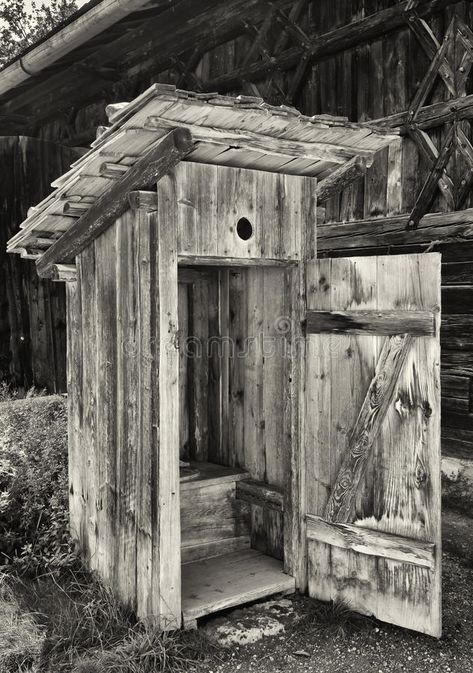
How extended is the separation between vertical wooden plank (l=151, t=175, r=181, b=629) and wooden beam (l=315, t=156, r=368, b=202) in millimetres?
1269

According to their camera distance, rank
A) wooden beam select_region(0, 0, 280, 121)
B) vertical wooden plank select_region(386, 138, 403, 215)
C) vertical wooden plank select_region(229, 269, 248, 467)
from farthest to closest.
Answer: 1. wooden beam select_region(0, 0, 280, 121)
2. vertical wooden plank select_region(386, 138, 403, 215)
3. vertical wooden plank select_region(229, 269, 248, 467)

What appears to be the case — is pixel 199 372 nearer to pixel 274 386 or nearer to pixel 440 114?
pixel 274 386

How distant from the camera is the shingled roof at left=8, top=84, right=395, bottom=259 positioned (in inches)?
144

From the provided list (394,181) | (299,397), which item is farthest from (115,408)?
(394,181)

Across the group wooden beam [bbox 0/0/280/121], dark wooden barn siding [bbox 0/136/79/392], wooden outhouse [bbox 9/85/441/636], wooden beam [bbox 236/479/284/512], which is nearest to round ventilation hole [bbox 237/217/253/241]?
wooden outhouse [bbox 9/85/441/636]

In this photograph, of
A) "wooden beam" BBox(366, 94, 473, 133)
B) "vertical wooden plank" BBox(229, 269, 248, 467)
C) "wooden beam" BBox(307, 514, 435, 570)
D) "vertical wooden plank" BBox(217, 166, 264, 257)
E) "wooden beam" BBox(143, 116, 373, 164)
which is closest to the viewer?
"wooden beam" BBox(143, 116, 373, 164)

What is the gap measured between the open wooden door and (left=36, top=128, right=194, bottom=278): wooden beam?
4.15 ft

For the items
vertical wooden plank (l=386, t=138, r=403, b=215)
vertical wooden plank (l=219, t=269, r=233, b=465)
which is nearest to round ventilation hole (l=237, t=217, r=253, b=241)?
vertical wooden plank (l=219, t=269, r=233, b=465)

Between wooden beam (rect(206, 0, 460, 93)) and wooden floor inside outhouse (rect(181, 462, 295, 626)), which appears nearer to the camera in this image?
wooden floor inside outhouse (rect(181, 462, 295, 626))

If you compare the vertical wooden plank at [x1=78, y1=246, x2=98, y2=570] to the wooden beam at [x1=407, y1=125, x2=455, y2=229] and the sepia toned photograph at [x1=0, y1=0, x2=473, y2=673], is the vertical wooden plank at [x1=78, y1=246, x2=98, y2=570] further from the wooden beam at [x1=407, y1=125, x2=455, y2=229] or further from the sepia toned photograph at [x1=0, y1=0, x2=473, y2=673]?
the wooden beam at [x1=407, y1=125, x2=455, y2=229]

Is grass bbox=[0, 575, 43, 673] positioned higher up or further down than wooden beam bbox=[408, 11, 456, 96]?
further down

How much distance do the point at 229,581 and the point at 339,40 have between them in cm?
522

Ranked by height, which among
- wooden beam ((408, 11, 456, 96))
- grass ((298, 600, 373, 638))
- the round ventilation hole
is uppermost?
wooden beam ((408, 11, 456, 96))

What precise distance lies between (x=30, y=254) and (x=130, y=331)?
1.35m
